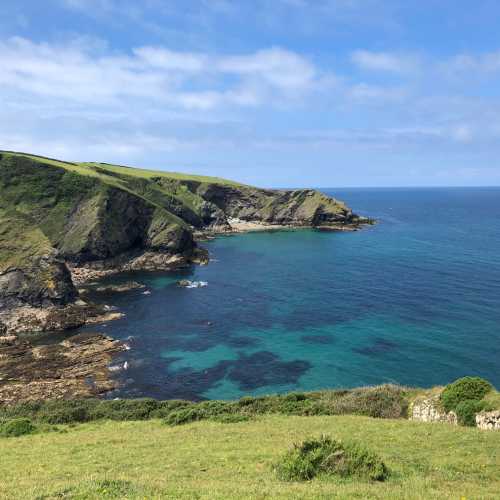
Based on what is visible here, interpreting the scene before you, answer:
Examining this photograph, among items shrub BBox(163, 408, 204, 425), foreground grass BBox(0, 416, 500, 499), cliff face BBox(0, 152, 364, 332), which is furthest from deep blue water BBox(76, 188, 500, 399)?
foreground grass BBox(0, 416, 500, 499)

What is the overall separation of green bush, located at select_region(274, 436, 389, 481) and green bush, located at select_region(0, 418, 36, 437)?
24.2m

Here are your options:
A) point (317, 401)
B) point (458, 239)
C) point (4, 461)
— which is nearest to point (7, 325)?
point (4, 461)

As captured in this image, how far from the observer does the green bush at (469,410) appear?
29406 millimetres

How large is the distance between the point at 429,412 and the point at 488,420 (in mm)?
4393

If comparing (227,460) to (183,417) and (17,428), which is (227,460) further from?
(17,428)

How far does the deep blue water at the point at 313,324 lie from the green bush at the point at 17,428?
14625mm

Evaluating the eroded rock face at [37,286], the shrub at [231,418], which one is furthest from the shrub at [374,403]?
the eroded rock face at [37,286]

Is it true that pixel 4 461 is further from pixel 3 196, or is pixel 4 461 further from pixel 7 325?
pixel 3 196

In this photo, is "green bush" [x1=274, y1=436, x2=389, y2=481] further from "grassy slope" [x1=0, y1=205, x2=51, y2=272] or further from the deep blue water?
"grassy slope" [x1=0, y1=205, x2=51, y2=272]

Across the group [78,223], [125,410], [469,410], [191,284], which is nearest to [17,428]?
[125,410]

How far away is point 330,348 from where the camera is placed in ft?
188

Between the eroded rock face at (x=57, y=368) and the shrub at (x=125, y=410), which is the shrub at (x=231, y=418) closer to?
the shrub at (x=125, y=410)

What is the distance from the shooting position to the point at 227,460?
21219 mm

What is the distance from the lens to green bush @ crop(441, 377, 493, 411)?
3066 centimetres
